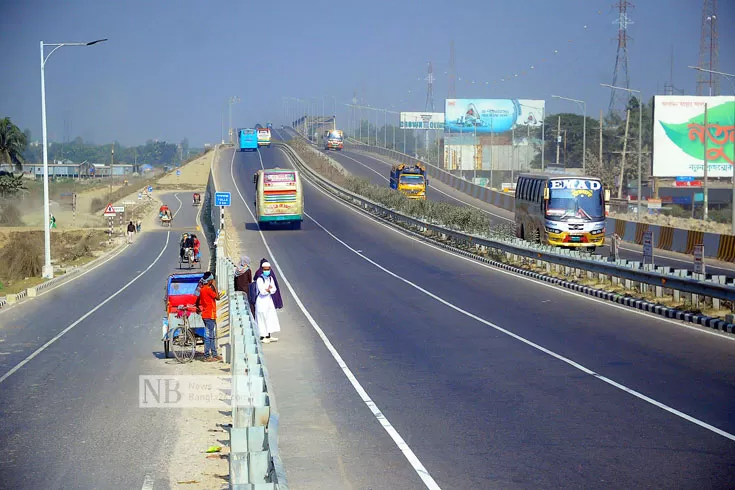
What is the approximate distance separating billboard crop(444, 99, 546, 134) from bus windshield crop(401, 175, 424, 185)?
1648 inches

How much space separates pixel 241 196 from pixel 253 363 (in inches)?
2566

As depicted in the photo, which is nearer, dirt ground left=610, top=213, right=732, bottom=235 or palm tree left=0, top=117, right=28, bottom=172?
dirt ground left=610, top=213, right=732, bottom=235

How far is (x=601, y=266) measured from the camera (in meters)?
25.6

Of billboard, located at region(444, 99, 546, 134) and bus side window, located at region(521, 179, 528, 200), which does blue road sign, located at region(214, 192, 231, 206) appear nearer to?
bus side window, located at region(521, 179, 528, 200)

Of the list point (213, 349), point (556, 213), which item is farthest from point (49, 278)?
point (213, 349)

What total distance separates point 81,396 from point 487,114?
10197 centimetres

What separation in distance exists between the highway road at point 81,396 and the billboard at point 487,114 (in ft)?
273

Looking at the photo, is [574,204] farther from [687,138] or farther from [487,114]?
[487,114]

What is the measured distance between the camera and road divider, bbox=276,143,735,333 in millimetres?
20031

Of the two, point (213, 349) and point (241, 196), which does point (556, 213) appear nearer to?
point (213, 349)

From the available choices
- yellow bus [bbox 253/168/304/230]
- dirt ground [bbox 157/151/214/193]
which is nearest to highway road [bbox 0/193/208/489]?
yellow bus [bbox 253/168/304/230]

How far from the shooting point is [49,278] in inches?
1633

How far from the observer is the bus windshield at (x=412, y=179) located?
227ft

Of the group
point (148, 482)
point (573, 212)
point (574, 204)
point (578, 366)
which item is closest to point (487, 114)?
point (574, 204)
